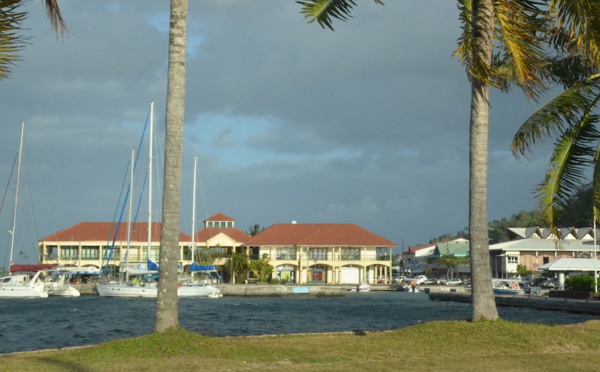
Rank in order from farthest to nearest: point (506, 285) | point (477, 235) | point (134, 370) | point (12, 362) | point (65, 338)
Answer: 1. point (506, 285)
2. point (65, 338)
3. point (477, 235)
4. point (12, 362)
5. point (134, 370)

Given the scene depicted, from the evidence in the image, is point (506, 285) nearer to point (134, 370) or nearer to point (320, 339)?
point (320, 339)

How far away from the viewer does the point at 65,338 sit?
30.9 m

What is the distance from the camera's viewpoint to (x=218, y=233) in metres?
102

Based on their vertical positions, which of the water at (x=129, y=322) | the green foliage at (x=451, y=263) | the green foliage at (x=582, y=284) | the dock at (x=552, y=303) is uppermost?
the green foliage at (x=451, y=263)

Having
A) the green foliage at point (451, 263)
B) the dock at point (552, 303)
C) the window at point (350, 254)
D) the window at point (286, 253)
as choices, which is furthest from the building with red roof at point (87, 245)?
the green foliage at point (451, 263)

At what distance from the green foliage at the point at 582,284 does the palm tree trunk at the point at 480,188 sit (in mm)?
46044

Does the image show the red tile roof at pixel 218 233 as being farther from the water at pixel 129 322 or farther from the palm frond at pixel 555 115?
the palm frond at pixel 555 115

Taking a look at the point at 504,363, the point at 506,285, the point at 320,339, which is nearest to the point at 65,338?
the point at 320,339

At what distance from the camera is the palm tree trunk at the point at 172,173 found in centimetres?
1523

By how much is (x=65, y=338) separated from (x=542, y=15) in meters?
22.3

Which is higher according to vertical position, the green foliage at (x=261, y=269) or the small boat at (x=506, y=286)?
the green foliage at (x=261, y=269)

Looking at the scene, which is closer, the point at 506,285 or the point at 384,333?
the point at 384,333

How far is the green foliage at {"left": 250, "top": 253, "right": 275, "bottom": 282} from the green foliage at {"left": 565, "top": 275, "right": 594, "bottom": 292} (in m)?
40.7

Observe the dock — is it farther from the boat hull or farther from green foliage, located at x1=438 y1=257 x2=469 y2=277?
green foliage, located at x1=438 y1=257 x2=469 y2=277
